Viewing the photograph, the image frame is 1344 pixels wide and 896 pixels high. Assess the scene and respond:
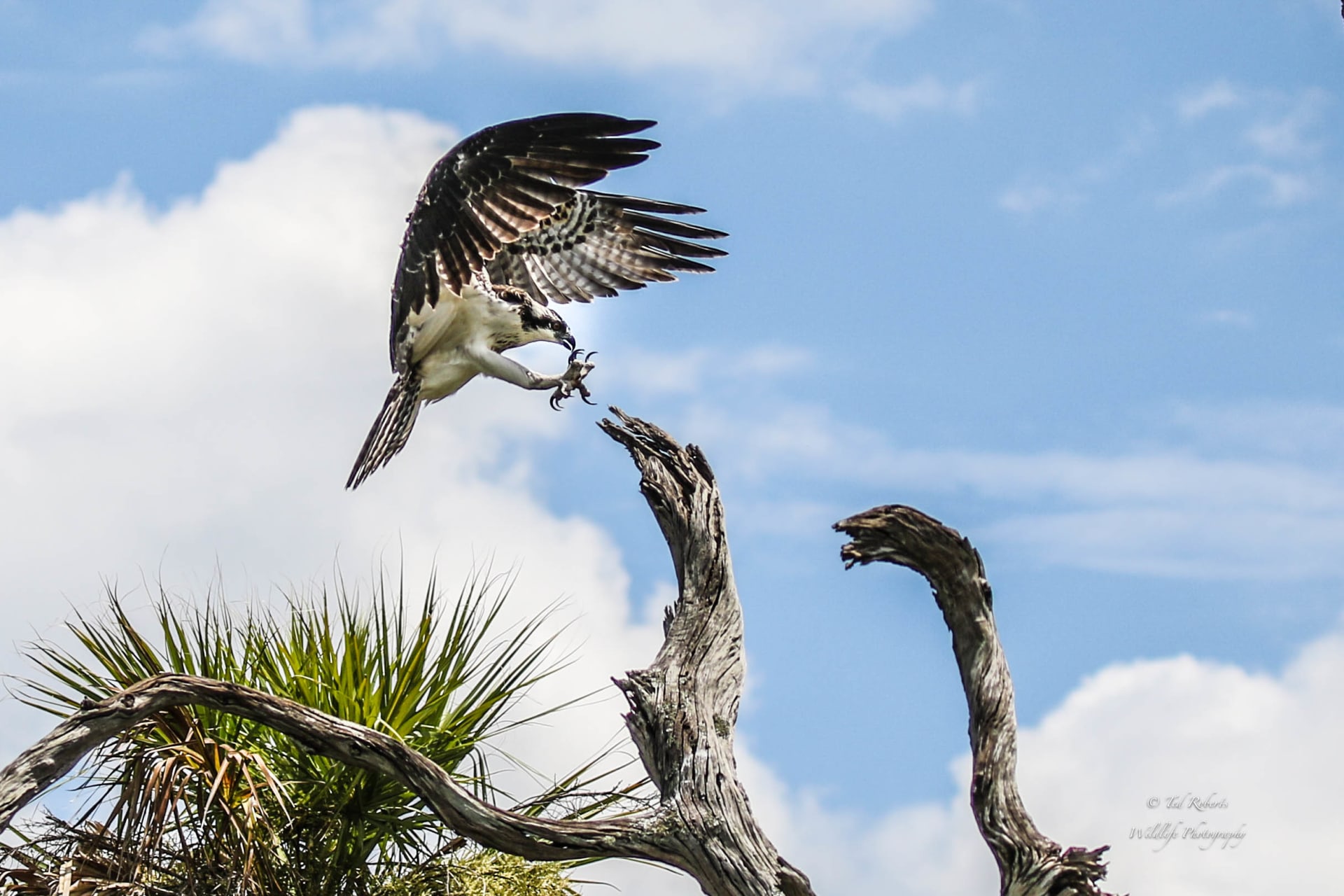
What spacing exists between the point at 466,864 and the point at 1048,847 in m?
A: 2.84

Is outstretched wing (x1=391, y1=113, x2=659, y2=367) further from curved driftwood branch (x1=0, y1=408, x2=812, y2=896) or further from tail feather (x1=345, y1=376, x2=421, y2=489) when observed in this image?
curved driftwood branch (x1=0, y1=408, x2=812, y2=896)

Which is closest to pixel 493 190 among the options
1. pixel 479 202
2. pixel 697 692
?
pixel 479 202

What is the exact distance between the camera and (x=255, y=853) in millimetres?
6949

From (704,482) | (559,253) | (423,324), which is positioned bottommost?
(704,482)

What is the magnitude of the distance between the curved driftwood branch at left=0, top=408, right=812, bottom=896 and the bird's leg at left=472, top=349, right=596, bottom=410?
1.25m

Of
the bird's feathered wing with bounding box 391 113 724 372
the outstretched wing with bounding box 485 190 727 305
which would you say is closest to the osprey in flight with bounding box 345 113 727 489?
the bird's feathered wing with bounding box 391 113 724 372

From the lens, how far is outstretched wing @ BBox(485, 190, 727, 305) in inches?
333

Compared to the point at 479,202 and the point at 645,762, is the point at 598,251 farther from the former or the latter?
the point at 645,762

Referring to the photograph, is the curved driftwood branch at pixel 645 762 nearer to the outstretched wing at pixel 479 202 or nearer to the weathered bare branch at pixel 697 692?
the weathered bare branch at pixel 697 692

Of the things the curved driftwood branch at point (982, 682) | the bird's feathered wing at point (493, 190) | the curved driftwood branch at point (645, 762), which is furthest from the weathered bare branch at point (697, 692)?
the bird's feathered wing at point (493, 190)

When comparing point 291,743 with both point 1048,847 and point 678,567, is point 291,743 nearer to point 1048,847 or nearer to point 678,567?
point 678,567

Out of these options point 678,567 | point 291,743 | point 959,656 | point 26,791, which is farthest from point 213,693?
point 959,656

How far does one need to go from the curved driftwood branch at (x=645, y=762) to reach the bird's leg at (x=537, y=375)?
1.25 m

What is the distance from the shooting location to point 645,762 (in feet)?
20.9
